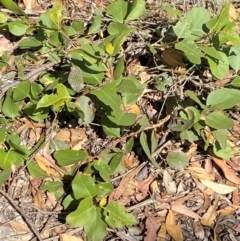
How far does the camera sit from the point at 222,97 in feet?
7.66

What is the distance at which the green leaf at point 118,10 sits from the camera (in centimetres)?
257

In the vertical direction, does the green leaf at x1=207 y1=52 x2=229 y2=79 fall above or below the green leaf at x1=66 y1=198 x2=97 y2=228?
above

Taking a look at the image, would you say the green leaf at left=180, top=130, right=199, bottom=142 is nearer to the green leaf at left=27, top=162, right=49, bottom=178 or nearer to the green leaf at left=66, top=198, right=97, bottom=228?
the green leaf at left=66, top=198, right=97, bottom=228

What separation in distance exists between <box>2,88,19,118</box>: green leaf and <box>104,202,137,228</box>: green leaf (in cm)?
63

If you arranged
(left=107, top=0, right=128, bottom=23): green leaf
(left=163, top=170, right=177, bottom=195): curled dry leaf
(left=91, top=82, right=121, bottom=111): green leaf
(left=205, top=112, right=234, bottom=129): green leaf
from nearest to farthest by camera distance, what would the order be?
(left=91, top=82, right=121, bottom=111): green leaf < (left=205, top=112, right=234, bottom=129): green leaf < (left=163, top=170, right=177, bottom=195): curled dry leaf < (left=107, top=0, right=128, bottom=23): green leaf

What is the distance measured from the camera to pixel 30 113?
8.05ft

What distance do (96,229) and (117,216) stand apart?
103 millimetres

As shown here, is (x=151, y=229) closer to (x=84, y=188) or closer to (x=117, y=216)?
(x=117, y=216)

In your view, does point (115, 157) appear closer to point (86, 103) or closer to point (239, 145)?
point (86, 103)

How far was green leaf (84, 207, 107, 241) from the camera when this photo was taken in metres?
→ 2.23

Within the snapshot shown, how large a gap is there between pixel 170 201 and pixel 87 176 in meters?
0.43

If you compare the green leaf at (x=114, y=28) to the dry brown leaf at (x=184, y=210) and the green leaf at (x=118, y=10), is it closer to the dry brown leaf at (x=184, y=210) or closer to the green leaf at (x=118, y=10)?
the green leaf at (x=118, y=10)

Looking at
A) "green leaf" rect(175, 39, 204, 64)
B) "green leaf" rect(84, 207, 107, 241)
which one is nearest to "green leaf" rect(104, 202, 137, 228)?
"green leaf" rect(84, 207, 107, 241)

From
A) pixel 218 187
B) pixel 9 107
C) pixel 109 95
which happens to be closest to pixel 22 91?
pixel 9 107
